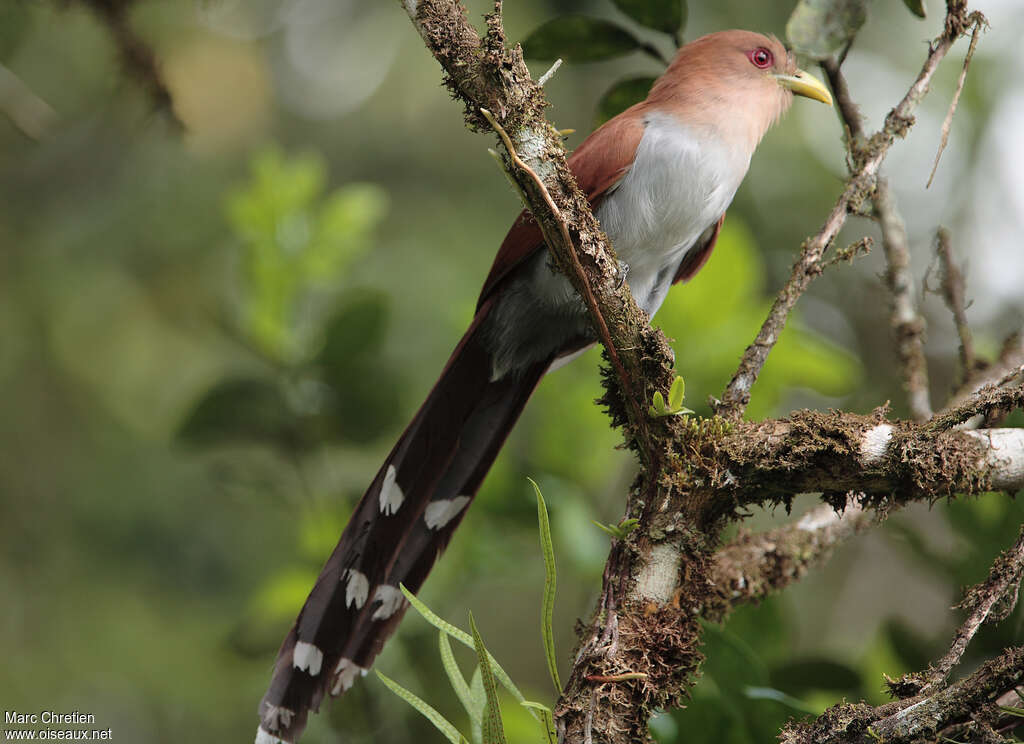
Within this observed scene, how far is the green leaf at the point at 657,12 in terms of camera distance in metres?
2.08

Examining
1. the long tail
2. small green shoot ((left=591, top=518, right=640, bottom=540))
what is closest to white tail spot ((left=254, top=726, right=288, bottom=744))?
the long tail

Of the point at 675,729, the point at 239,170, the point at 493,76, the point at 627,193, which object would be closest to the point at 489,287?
the point at 627,193

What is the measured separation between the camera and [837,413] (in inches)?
60.7

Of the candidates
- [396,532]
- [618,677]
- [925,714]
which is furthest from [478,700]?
[925,714]

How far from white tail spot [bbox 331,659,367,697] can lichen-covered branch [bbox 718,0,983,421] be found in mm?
991

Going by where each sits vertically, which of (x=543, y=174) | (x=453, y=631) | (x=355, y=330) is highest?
(x=355, y=330)

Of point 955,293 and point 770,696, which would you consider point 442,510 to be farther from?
point 955,293

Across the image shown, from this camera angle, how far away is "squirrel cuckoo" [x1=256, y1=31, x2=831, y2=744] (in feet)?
6.59

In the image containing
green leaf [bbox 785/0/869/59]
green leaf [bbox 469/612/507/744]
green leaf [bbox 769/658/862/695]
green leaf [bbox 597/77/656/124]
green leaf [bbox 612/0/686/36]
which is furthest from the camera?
green leaf [bbox 597/77/656/124]

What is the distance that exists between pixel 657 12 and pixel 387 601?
1435mm

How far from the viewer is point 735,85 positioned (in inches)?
94.6

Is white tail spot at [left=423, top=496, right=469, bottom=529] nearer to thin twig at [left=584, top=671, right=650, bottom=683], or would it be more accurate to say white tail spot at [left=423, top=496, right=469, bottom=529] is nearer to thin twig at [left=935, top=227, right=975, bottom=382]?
thin twig at [left=584, top=671, right=650, bottom=683]

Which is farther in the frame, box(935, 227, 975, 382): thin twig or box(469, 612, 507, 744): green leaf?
box(935, 227, 975, 382): thin twig

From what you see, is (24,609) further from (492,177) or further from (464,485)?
(492,177)
